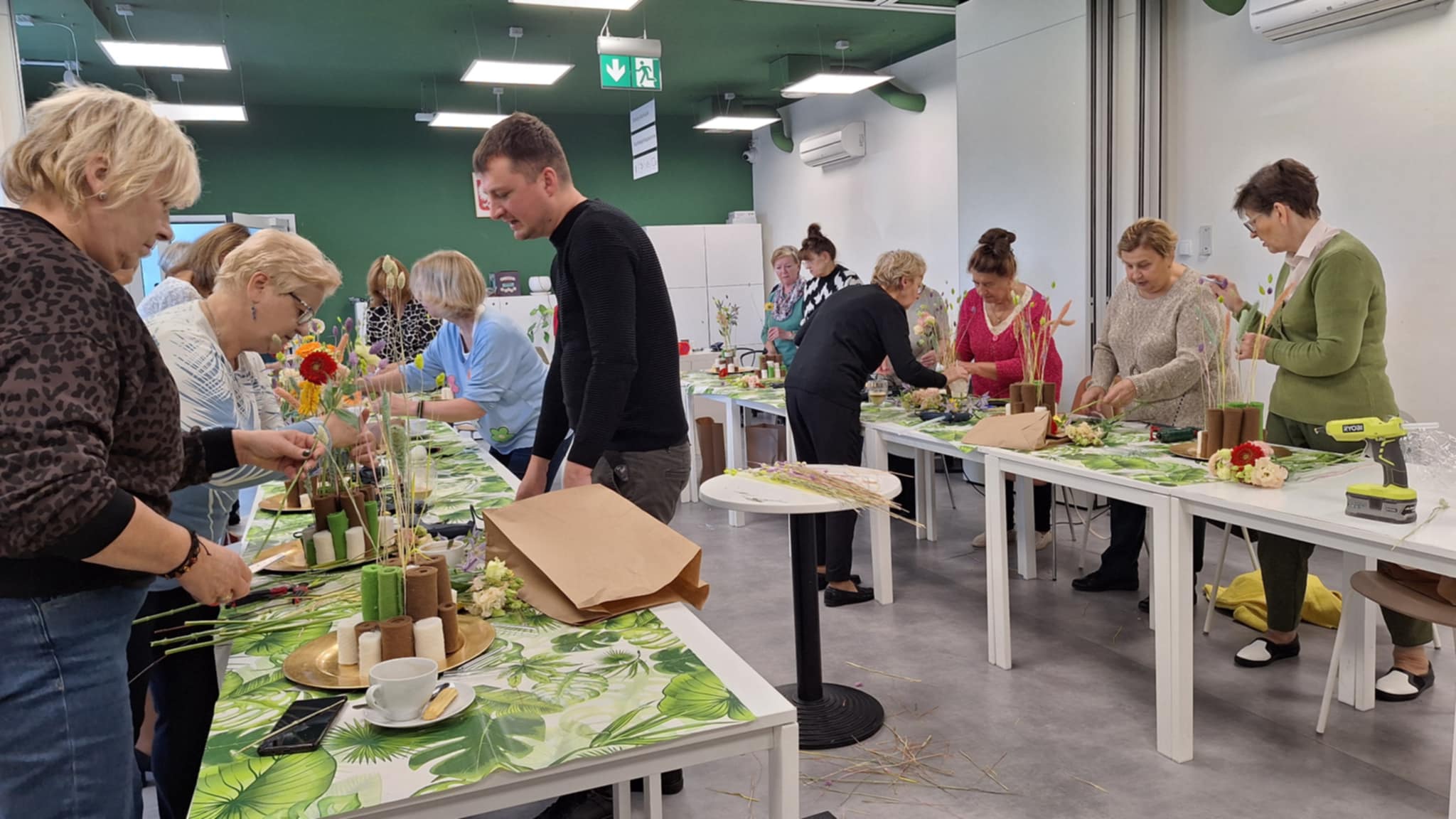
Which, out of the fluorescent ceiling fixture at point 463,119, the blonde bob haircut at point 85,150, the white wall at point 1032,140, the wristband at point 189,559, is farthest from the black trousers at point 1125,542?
the fluorescent ceiling fixture at point 463,119

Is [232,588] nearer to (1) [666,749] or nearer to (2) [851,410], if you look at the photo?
(1) [666,749]

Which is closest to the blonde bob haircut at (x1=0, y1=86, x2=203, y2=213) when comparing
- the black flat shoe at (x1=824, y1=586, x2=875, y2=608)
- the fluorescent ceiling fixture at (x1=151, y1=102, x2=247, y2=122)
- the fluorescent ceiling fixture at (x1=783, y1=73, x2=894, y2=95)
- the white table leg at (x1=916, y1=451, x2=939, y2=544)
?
the black flat shoe at (x1=824, y1=586, x2=875, y2=608)

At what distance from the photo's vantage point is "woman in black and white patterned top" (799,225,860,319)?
21.0 ft

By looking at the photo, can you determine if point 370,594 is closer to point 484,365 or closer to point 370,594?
point 370,594

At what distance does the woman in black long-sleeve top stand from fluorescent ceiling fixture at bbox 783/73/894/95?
12.5 ft

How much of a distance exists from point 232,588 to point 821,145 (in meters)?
8.82

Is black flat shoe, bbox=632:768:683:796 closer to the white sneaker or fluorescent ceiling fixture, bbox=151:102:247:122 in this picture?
the white sneaker

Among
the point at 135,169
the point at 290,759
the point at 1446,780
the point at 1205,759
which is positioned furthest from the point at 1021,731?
the point at 135,169

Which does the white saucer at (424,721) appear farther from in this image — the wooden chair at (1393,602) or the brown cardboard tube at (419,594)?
the wooden chair at (1393,602)

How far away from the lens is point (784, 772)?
1.27 m

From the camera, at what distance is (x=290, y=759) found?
1.16m

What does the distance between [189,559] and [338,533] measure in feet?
2.51

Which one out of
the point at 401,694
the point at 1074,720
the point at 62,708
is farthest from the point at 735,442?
the point at 62,708

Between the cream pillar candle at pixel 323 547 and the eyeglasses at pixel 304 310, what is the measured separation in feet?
1.50
